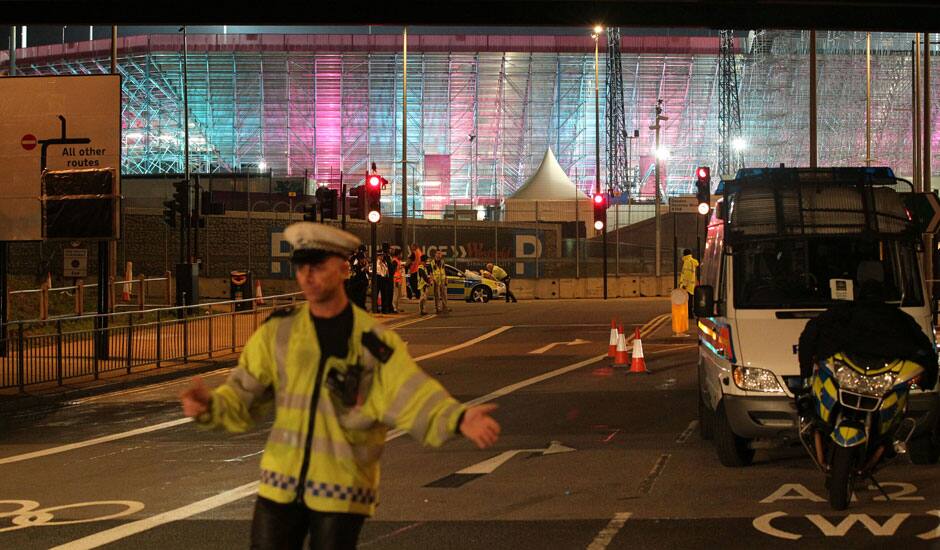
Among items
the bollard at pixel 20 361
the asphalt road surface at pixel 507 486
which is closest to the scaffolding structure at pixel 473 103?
the bollard at pixel 20 361

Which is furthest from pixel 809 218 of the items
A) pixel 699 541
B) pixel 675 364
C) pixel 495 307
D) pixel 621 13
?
pixel 495 307

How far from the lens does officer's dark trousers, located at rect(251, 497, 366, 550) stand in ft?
16.0

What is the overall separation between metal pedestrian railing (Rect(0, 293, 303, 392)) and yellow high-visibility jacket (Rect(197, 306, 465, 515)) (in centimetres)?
1341

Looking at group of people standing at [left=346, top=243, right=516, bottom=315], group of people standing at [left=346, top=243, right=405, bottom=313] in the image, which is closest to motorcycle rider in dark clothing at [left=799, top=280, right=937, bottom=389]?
group of people standing at [left=346, top=243, right=405, bottom=313]

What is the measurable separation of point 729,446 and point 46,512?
5465 millimetres

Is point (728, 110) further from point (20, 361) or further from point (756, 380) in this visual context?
point (756, 380)

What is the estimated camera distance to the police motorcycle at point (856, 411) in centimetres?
909

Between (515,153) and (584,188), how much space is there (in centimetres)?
540

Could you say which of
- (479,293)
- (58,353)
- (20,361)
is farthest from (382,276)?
(20,361)

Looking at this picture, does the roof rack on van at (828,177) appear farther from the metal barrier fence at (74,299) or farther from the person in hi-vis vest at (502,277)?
the person in hi-vis vest at (502,277)

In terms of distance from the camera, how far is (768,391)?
35.7ft

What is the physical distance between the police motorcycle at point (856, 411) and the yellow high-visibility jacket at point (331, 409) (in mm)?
4979

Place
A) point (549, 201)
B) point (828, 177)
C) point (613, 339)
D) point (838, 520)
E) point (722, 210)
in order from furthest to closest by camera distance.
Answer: point (549, 201)
point (613, 339)
point (722, 210)
point (828, 177)
point (838, 520)

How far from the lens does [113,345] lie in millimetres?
21031
